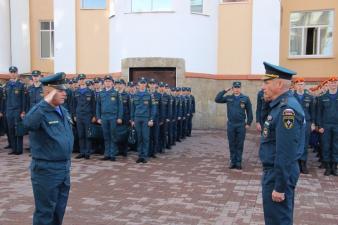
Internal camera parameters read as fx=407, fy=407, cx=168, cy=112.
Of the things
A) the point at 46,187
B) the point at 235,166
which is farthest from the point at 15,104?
the point at 46,187

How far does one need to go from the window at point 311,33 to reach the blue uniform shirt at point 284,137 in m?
16.5

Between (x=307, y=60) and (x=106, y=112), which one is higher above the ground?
(x=307, y=60)

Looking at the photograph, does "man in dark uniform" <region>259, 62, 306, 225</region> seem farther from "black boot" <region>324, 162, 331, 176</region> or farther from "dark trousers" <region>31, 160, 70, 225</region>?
"black boot" <region>324, 162, 331, 176</region>

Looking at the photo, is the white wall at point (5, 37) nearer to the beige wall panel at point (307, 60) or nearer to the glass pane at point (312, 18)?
the beige wall panel at point (307, 60)

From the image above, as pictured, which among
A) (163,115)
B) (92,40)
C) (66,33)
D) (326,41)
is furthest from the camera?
(326,41)

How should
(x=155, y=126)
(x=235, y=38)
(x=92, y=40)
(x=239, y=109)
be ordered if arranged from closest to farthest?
1. (x=239, y=109)
2. (x=155, y=126)
3. (x=235, y=38)
4. (x=92, y=40)

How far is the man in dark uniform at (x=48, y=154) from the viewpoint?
3896 mm

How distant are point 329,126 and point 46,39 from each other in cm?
1681

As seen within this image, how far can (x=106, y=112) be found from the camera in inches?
378

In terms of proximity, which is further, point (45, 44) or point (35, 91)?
point (45, 44)

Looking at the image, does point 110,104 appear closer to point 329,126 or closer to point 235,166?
point 235,166

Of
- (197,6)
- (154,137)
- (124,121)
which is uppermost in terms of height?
(197,6)

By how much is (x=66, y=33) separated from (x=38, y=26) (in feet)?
11.1

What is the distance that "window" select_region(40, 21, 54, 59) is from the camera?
2139 centimetres
